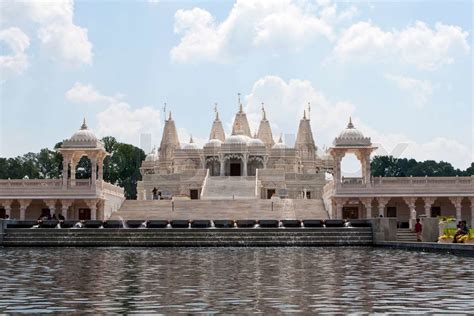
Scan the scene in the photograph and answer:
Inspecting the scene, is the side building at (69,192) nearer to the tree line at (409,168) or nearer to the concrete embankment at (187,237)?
the concrete embankment at (187,237)

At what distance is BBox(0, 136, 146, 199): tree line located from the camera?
9270cm

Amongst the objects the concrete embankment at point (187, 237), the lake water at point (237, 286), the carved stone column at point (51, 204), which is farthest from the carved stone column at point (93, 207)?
the lake water at point (237, 286)

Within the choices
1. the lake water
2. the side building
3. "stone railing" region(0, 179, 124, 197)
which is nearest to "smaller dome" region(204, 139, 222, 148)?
the side building

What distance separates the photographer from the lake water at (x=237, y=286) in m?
11.5

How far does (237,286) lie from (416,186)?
40.0m

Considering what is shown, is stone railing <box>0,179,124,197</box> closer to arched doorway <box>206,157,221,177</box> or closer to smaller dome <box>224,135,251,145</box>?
arched doorway <box>206,157,221,177</box>

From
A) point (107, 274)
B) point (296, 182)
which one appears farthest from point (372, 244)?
point (296, 182)

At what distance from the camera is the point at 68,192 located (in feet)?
170

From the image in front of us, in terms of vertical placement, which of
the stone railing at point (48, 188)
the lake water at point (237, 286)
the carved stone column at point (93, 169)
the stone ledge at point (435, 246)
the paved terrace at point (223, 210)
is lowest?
the lake water at point (237, 286)

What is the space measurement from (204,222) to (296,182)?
3057 cm

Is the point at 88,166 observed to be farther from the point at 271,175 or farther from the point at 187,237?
the point at 187,237

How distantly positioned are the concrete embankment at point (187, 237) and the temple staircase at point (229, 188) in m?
24.7

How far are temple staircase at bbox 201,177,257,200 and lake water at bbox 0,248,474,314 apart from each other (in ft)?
132

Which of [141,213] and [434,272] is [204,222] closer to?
[141,213]
